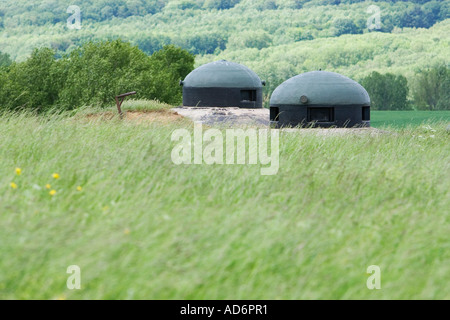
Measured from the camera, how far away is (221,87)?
2422cm

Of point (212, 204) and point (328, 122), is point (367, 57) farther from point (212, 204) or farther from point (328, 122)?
point (212, 204)

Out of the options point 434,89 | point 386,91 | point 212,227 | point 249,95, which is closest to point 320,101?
point 249,95

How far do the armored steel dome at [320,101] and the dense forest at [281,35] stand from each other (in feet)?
139

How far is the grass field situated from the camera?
501cm

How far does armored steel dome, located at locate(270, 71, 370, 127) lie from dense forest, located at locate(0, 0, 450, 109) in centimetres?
4233

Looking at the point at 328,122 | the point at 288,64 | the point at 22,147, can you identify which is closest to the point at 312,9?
the point at 288,64

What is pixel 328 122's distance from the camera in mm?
18141

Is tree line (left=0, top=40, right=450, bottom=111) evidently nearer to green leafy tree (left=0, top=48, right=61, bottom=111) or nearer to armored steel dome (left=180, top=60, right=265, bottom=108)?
green leafy tree (left=0, top=48, right=61, bottom=111)

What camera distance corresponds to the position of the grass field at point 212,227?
501cm

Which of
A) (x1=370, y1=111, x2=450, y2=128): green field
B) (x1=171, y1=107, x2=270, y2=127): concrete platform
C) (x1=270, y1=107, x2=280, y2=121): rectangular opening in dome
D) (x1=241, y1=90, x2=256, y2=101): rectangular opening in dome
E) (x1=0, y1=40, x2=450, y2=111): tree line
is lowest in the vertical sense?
(x1=370, y1=111, x2=450, y2=128): green field

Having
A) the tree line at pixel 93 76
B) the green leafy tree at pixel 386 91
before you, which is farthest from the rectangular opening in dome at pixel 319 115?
the green leafy tree at pixel 386 91

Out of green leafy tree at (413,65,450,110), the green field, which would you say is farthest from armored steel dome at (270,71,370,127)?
green leafy tree at (413,65,450,110)

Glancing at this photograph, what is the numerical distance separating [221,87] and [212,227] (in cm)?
1885

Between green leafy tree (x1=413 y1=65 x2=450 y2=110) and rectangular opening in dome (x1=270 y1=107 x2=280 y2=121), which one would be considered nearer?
rectangular opening in dome (x1=270 y1=107 x2=280 y2=121)
